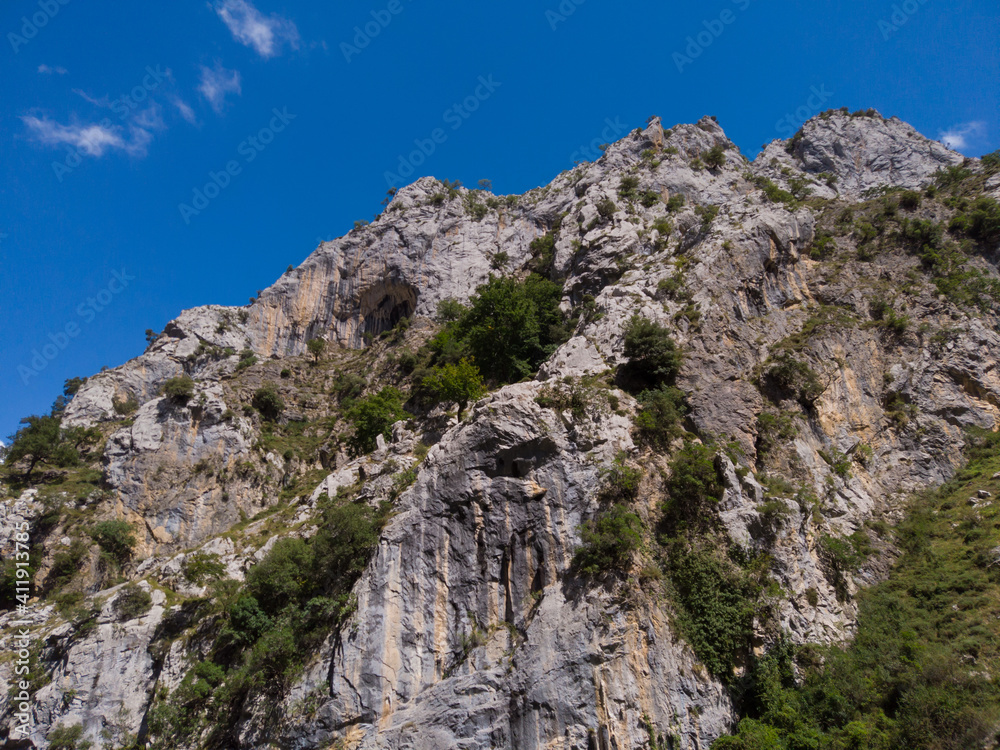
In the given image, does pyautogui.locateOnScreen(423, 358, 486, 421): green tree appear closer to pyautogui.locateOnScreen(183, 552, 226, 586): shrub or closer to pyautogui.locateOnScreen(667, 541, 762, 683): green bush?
pyautogui.locateOnScreen(667, 541, 762, 683): green bush

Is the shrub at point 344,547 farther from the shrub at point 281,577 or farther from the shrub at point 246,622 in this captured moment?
the shrub at point 246,622

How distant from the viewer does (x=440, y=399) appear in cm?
3162

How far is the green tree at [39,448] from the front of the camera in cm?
3694

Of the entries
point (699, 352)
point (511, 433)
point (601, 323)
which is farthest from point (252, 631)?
point (699, 352)

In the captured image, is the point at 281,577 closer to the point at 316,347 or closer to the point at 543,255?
the point at 316,347

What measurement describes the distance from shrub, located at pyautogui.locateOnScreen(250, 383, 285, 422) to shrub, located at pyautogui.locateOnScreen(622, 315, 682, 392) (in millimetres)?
30529

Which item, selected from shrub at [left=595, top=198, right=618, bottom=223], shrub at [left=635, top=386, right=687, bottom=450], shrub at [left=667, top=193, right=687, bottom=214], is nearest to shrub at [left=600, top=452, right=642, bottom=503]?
shrub at [left=635, top=386, right=687, bottom=450]

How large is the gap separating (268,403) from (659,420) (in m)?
33.3

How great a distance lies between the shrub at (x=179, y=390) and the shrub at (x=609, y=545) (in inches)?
1302

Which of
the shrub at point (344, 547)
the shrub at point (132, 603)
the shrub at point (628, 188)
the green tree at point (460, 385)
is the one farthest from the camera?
the shrub at point (628, 188)

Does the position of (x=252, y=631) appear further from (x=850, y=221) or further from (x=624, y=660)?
(x=850, y=221)

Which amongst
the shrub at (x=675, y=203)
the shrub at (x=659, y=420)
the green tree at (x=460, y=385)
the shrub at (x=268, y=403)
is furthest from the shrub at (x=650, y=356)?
the shrub at (x=268, y=403)

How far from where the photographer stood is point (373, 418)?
34875 millimetres

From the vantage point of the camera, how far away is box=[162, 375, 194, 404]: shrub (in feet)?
128
